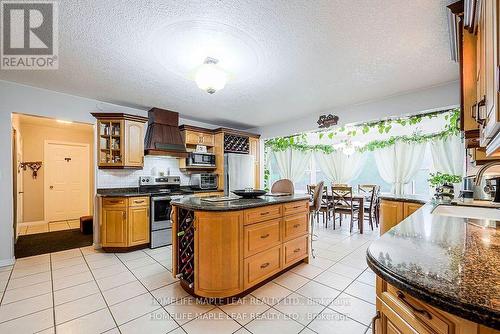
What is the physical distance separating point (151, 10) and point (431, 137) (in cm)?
579

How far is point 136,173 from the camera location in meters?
4.29

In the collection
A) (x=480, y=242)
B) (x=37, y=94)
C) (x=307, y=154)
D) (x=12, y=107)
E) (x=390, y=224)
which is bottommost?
(x=390, y=224)

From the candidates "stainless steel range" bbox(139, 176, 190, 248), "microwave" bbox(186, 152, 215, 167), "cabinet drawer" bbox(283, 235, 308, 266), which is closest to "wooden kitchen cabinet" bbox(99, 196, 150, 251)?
"stainless steel range" bbox(139, 176, 190, 248)

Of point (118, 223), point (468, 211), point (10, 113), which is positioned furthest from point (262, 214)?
point (10, 113)

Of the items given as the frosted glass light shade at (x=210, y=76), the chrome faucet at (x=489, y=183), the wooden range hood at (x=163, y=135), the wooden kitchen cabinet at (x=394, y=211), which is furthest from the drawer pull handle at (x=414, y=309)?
the wooden range hood at (x=163, y=135)

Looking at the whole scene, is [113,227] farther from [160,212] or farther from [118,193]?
[160,212]

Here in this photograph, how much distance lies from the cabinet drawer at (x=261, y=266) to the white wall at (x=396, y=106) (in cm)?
286

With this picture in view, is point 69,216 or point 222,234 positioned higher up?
point 222,234

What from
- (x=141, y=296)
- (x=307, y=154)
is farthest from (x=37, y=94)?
(x=307, y=154)

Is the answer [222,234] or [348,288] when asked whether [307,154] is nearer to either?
[348,288]

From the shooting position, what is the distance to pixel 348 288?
236cm

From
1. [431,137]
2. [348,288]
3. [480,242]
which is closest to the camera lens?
[480,242]

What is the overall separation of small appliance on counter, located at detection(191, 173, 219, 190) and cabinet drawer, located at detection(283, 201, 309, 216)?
2459mm

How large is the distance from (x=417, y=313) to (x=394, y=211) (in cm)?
275
